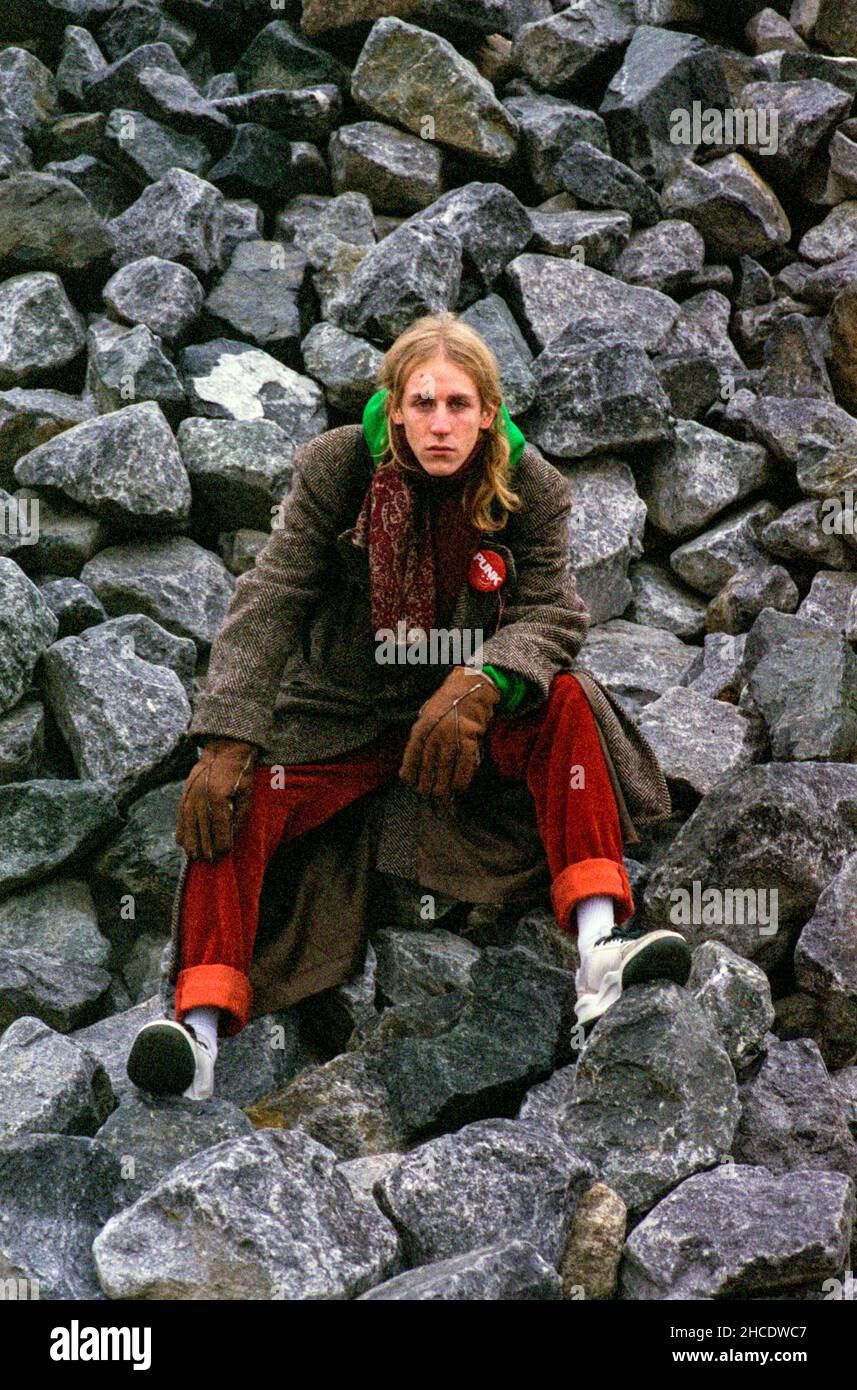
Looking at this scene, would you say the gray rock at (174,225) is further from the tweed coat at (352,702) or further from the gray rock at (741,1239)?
the gray rock at (741,1239)

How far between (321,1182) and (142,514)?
2671mm

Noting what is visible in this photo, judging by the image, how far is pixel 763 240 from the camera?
6.85 metres

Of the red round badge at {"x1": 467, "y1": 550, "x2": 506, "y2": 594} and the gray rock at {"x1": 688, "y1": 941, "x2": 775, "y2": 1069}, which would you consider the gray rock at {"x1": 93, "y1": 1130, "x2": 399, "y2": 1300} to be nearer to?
the gray rock at {"x1": 688, "y1": 941, "x2": 775, "y2": 1069}

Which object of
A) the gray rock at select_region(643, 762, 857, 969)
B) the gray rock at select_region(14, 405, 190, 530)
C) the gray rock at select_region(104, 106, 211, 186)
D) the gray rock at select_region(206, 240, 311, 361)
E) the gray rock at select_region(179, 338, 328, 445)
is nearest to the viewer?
the gray rock at select_region(643, 762, 857, 969)

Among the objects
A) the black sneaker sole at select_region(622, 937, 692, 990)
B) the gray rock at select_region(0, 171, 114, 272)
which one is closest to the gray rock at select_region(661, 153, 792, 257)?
the gray rock at select_region(0, 171, 114, 272)

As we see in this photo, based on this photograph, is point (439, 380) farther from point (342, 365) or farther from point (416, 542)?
point (342, 365)

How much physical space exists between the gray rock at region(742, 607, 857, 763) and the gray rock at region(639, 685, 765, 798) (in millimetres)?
89

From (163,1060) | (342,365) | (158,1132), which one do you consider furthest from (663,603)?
(158,1132)

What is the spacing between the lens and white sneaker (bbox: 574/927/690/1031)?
323 centimetres

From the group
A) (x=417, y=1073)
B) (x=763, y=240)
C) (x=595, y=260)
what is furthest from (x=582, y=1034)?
(x=763, y=240)

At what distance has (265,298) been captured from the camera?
6051mm

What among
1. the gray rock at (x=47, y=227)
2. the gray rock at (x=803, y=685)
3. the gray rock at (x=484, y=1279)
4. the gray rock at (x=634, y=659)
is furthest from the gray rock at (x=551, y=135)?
the gray rock at (x=484, y=1279)

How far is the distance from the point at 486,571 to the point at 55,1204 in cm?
174

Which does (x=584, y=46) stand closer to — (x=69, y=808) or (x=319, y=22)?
(x=319, y=22)
